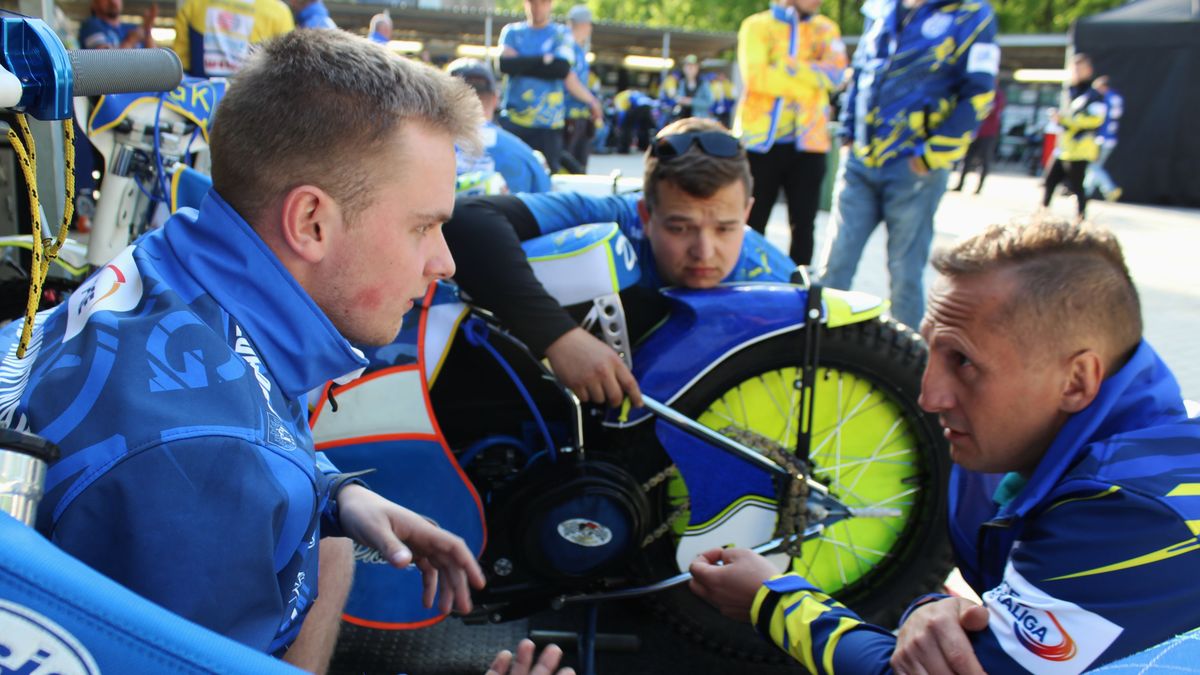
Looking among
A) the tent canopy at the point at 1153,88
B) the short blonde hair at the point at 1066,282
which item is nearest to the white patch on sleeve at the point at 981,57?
the short blonde hair at the point at 1066,282

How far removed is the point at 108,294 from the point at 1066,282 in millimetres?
1335

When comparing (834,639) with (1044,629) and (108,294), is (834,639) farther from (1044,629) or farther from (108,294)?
(108,294)

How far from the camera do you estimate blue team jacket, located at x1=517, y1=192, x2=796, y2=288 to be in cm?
222

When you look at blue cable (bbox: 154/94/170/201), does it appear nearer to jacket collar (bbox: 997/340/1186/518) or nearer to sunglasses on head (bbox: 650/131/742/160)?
sunglasses on head (bbox: 650/131/742/160)

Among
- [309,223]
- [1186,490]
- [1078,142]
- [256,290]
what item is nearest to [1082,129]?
[1078,142]

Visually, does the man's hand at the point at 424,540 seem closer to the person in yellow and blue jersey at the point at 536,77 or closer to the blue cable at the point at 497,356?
the blue cable at the point at 497,356

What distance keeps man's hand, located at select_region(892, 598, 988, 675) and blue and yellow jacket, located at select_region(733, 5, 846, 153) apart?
13.3ft

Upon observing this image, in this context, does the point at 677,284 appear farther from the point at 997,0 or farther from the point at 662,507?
the point at 997,0

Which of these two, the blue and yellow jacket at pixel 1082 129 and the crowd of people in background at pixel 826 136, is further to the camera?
the blue and yellow jacket at pixel 1082 129

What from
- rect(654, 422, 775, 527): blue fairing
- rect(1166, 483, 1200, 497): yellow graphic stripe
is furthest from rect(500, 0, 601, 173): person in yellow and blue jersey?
rect(1166, 483, 1200, 497): yellow graphic stripe

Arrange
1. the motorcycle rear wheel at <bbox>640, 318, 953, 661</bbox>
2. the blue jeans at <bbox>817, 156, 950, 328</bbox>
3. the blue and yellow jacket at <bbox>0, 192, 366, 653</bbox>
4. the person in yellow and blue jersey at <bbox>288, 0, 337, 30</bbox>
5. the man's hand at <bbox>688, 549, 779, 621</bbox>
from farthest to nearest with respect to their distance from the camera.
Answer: the person in yellow and blue jersey at <bbox>288, 0, 337, 30</bbox> → the blue jeans at <bbox>817, 156, 950, 328</bbox> → the motorcycle rear wheel at <bbox>640, 318, 953, 661</bbox> → the man's hand at <bbox>688, 549, 779, 621</bbox> → the blue and yellow jacket at <bbox>0, 192, 366, 653</bbox>

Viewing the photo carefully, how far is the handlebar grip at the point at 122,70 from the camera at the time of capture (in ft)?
3.10

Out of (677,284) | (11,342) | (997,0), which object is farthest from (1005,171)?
(11,342)

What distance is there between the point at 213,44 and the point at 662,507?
332 cm
